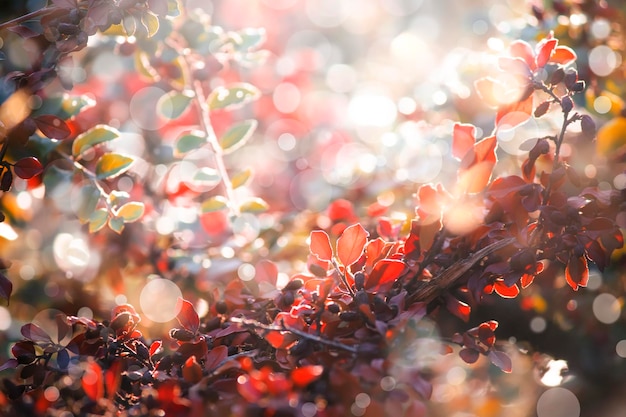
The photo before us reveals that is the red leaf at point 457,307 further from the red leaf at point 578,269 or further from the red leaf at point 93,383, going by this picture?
the red leaf at point 93,383

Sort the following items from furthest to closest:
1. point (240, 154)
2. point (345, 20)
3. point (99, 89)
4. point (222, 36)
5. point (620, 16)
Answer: point (345, 20)
point (240, 154)
point (99, 89)
point (620, 16)
point (222, 36)

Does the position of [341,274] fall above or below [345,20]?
above

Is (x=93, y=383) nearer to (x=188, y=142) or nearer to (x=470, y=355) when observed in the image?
(x=470, y=355)

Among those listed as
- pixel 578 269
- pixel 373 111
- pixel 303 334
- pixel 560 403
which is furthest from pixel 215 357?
pixel 373 111

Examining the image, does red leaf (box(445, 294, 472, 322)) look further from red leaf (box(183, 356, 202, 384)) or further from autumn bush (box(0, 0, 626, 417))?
red leaf (box(183, 356, 202, 384))

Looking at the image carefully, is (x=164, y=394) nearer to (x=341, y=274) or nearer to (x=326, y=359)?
(x=326, y=359)

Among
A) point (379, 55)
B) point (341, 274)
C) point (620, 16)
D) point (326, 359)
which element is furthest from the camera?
point (379, 55)

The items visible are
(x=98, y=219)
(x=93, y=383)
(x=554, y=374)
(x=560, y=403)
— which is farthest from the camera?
(x=560, y=403)

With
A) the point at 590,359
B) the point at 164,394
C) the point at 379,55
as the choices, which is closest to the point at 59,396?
the point at 164,394
